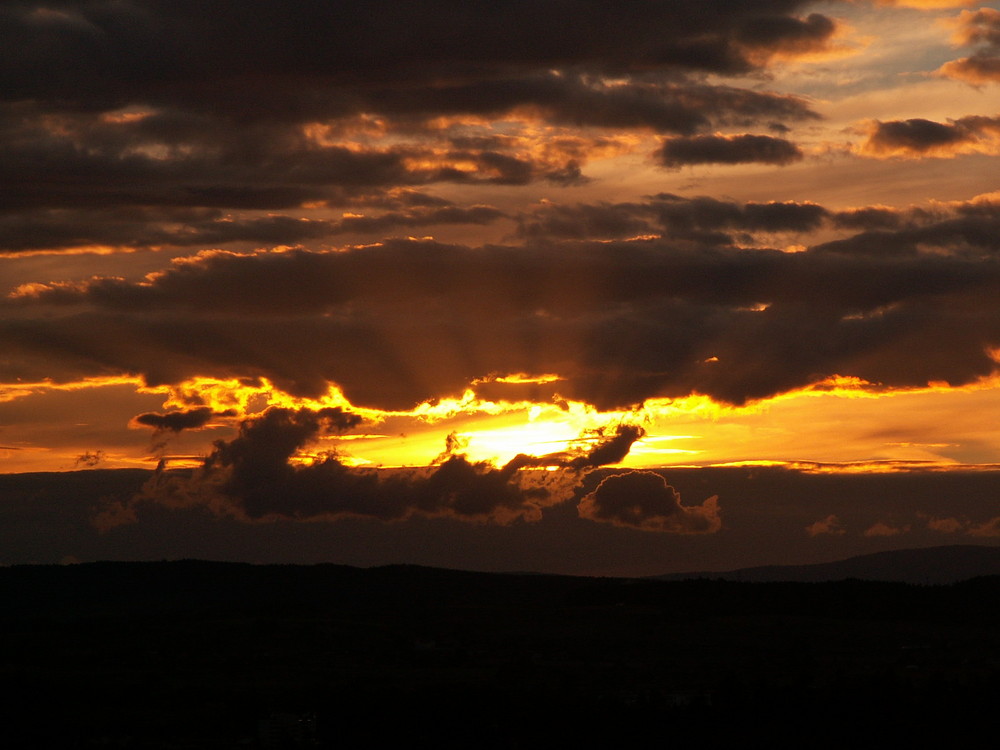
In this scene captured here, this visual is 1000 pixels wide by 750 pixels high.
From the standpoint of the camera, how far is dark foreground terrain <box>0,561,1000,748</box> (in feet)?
274

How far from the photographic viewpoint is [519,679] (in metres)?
115

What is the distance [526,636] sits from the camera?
575 feet

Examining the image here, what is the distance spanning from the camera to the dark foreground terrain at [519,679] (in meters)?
83.4

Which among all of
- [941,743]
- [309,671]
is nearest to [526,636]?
[309,671]

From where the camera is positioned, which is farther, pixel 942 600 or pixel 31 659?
pixel 942 600

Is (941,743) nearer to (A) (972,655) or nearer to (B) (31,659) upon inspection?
(A) (972,655)

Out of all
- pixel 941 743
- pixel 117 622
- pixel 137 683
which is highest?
pixel 117 622

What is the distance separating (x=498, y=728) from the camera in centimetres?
8281

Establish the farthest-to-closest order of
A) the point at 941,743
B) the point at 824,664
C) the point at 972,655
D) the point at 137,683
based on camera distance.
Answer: the point at 972,655 < the point at 824,664 < the point at 137,683 < the point at 941,743

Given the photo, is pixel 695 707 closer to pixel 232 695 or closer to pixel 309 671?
pixel 232 695

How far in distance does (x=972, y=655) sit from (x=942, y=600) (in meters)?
56.8

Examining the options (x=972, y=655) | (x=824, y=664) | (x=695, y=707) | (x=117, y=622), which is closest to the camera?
(x=695, y=707)

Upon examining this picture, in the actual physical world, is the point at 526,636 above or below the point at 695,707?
above

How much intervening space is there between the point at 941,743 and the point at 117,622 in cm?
14227
